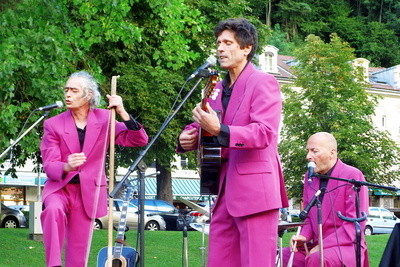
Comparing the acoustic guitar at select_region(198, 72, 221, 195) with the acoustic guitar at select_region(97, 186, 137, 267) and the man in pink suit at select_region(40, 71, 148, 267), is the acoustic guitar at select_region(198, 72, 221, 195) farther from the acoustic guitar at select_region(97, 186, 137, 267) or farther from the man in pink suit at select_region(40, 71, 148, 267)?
the acoustic guitar at select_region(97, 186, 137, 267)

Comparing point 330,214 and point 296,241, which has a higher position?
point 330,214

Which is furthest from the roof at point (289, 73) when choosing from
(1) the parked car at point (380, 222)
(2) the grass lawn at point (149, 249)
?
(2) the grass lawn at point (149, 249)

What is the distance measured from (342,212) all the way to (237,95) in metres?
2.92

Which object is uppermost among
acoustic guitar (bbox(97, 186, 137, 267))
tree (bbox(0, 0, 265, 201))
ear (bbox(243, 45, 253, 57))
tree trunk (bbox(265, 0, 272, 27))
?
tree trunk (bbox(265, 0, 272, 27))

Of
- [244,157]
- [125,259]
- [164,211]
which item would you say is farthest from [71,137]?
[164,211]

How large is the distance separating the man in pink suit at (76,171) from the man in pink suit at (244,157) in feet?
4.81

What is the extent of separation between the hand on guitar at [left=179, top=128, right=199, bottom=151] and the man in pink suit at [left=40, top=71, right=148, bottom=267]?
1.19m

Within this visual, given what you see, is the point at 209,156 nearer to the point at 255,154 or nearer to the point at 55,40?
the point at 255,154

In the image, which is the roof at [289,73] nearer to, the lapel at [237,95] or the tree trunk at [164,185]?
the tree trunk at [164,185]

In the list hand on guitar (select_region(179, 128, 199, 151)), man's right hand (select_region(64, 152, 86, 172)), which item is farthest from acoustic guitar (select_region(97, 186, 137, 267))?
hand on guitar (select_region(179, 128, 199, 151))

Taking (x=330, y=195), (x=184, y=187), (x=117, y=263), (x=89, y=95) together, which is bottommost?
(x=184, y=187)

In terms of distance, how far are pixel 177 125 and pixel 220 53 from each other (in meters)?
23.1

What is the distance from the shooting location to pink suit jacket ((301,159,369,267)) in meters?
7.92

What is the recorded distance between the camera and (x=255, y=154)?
5.50m
